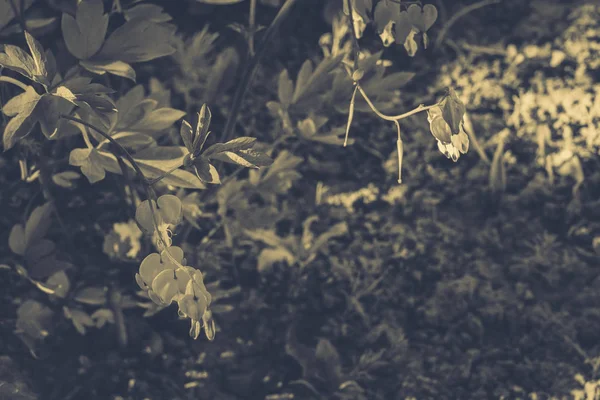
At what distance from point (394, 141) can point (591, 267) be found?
0.58m

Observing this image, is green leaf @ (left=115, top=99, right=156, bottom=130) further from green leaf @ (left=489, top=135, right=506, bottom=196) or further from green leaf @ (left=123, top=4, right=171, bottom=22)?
green leaf @ (left=489, top=135, right=506, bottom=196)

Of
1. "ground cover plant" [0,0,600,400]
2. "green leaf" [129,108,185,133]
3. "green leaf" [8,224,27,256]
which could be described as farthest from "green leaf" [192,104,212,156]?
"green leaf" [8,224,27,256]

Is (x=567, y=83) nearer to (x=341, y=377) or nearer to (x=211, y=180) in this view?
(x=341, y=377)

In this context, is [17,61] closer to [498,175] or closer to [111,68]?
[111,68]

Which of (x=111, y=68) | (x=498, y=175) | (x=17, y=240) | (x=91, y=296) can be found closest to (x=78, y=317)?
(x=91, y=296)

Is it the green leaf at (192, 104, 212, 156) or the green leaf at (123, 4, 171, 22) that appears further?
the green leaf at (123, 4, 171, 22)

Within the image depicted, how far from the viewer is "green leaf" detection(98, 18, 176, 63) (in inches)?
43.2

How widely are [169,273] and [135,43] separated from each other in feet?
1.42

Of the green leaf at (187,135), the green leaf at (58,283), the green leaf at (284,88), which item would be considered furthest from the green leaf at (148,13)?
the green leaf at (58,283)

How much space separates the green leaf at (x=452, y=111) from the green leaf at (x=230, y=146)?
245 mm

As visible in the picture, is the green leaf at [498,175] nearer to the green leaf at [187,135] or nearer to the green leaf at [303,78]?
the green leaf at [303,78]

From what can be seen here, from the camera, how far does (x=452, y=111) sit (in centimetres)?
87

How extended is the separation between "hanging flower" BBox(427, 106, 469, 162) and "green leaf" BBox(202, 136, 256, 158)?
0.23 m

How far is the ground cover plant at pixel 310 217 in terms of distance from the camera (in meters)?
1.24
